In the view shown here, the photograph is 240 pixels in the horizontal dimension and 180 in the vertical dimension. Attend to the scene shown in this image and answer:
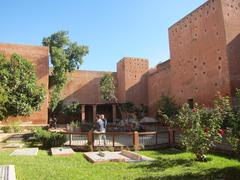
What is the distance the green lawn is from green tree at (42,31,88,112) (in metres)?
19.7

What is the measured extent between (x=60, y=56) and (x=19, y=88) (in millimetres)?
10914

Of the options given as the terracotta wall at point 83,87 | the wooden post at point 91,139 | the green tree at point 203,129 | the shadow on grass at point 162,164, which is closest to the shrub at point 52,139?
the wooden post at point 91,139

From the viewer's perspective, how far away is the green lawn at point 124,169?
22.9 feet

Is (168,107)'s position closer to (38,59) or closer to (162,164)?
(38,59)

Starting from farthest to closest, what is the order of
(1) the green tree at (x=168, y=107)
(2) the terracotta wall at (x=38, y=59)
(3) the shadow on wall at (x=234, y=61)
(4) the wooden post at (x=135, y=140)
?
(2) the terracotta wall at (x=38, y=59) < (1) the green tree at (x=168, y=107) < (3) the shadow on wall at (x=234, y=61) < (4) the wooden post at (x=135, y=140)

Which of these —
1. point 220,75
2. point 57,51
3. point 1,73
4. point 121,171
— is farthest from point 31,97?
point 220,75

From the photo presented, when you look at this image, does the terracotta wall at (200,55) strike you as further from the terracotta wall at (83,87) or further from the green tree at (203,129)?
the terracotta wall at (83,87)

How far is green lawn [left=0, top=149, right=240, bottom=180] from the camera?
6984 mm

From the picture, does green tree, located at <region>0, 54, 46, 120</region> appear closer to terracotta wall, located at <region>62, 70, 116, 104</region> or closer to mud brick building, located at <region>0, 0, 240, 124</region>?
mud brick building, located at <region>0, 0, 240, 124</region>

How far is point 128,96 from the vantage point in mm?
34469

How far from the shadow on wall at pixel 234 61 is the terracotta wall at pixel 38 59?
16.2 meters

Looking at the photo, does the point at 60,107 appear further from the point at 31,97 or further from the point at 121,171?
the point at 121,171

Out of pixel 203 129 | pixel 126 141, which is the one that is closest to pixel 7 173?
pixel 203 129

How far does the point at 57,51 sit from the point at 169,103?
42.9ft
